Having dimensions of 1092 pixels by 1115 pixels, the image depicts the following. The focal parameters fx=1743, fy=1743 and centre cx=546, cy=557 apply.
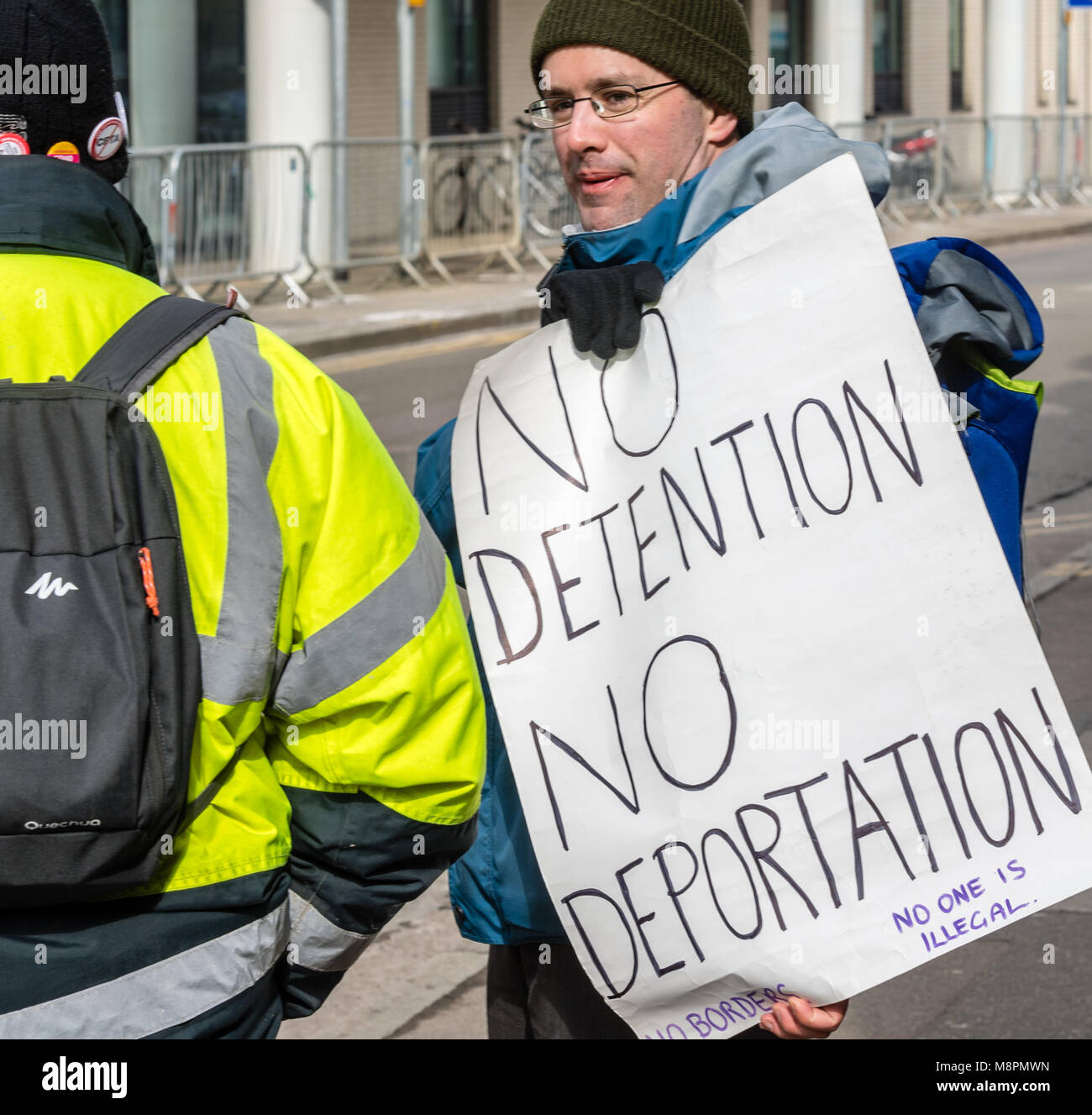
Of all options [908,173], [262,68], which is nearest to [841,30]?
[908,173]

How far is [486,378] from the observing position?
2211mm

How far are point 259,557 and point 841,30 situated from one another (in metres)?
21.2

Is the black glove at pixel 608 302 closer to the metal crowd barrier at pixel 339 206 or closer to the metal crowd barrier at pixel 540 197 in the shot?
the metal crowd barrier at pixel 339 206

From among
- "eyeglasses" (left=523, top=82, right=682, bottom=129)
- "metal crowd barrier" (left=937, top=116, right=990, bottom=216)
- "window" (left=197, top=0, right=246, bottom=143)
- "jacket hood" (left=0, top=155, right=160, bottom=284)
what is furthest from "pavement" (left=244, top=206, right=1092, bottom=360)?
"jacket hood" (left=0, top=155, right=160, bottom=284)

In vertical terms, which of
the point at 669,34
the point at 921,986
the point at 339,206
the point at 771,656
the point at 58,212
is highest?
the point at 339,206

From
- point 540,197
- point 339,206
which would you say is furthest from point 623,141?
point 540,197

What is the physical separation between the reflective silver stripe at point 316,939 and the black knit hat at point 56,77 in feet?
2.44

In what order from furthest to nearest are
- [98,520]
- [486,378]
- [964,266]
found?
1. [486,378]
2. [964,266]
3. [98,520]

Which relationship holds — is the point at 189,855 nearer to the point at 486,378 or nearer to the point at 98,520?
the point at 98,520

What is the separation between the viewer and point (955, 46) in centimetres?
2861

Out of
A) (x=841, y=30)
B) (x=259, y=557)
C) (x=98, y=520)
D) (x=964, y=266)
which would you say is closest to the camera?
(x=98, y=520)

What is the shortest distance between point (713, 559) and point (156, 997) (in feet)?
2.49

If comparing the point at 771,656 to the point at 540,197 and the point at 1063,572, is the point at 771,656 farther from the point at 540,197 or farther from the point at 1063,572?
the point at 540,197

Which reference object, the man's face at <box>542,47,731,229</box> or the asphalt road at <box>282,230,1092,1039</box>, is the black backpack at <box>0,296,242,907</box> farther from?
the asphalt road at <box>282,230,1092,1039</box>
